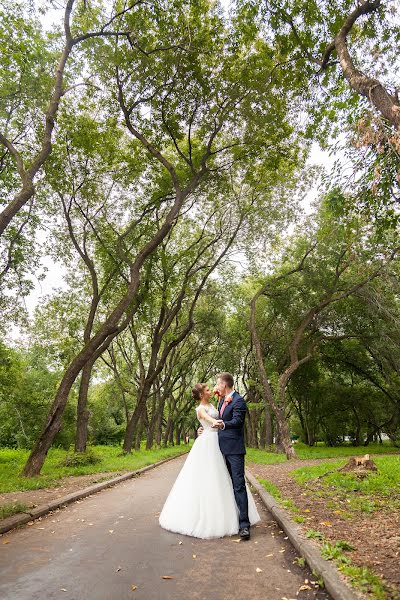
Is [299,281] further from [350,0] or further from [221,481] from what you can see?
[221,481]

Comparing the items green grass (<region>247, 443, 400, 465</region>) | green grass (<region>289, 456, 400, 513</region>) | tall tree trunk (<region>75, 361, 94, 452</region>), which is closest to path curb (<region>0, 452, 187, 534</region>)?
green grass (<region>289, 456, 400, 513</region>)

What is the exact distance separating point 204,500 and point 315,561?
6.13 feet

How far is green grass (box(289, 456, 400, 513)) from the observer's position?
21.8ft

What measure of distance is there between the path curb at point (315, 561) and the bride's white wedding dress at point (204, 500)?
0.57 meters

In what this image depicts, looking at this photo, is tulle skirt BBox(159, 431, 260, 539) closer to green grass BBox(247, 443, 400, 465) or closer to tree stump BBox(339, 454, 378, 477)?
tree stump BBox(339, 454, 378, 477)

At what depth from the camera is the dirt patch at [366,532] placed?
377 cm

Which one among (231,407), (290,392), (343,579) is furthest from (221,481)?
(290,392)

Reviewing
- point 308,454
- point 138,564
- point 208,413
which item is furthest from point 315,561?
point 308,454

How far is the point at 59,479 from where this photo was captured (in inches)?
442

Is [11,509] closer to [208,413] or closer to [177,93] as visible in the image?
[208,413]

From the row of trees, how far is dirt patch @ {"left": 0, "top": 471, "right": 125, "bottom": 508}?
1.28m

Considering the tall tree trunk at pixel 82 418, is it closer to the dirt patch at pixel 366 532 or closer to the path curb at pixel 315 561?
the dirt patch at pixel 366 532

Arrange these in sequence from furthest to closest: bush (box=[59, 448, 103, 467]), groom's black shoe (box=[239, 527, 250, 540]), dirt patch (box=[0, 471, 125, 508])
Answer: bush (box=[59, 448, 103, 467]) → dirt patch (box=[0, 471, 125, 508]) → groom's black shoe (box=[239, 527, 250, 540])

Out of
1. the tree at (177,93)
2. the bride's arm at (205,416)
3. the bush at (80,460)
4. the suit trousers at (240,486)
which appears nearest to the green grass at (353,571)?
the suit trousers at (240,486)
